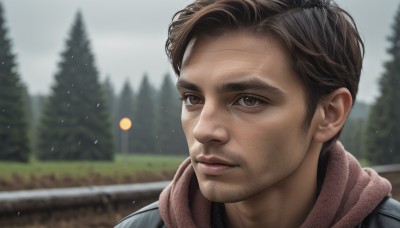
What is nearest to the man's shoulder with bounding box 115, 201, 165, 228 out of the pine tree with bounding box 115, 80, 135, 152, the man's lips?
the man's lips

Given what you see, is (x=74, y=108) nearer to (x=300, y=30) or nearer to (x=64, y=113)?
(x=64, y=113)

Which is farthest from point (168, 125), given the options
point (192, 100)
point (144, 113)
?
point (192, 100)

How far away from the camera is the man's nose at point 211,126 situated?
93.4 inches

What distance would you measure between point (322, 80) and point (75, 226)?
2341mm

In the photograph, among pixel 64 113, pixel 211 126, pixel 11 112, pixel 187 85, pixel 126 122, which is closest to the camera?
pixel 211 126

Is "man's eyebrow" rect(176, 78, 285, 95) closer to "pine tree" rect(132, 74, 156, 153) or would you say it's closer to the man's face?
the man's face

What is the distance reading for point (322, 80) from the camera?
8.72 ft

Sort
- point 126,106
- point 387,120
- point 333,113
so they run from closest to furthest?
1. point 333,113
2. point 387,120
3. point 126,106

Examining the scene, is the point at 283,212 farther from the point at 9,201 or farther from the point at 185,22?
the point at 9,201

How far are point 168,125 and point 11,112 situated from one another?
3971 centimetres

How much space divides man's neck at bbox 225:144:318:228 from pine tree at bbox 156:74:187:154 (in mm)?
76580

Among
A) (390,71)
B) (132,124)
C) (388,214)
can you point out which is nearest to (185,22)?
(388,214)

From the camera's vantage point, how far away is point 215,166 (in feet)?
7.93

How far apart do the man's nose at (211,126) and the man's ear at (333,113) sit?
532 mm
